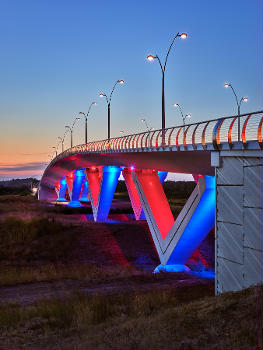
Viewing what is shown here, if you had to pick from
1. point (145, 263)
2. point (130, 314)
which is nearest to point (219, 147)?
point (130, 314)

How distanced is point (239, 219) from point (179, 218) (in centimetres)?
797

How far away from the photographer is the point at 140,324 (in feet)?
31.8

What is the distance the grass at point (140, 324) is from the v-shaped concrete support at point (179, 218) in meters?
7.43

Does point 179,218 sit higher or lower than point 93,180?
lower

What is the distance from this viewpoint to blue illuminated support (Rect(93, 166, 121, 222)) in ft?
155

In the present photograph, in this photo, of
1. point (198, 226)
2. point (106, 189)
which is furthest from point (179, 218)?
point (106, 189)

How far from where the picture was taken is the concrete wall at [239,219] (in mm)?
13266

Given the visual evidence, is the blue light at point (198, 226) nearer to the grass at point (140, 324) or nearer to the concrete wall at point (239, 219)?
the concrete wall at point (239, 219)

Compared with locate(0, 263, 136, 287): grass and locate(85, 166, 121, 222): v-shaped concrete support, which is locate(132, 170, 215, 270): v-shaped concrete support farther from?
locate(85, 166, 121, 222): v-shaped concrete support

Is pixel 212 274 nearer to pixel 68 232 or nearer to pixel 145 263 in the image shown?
pixel 145 263

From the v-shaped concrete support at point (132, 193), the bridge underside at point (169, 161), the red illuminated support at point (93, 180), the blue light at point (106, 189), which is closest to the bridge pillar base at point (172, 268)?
the bridge underside at point (169, 161)

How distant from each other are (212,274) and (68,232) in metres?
18.1

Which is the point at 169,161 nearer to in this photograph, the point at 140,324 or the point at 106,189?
the point at 140,324

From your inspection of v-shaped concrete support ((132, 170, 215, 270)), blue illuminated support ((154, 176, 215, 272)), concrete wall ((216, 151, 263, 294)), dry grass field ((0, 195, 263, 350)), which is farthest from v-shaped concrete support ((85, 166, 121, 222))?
concrete wall ((216, 151, 263, 294))
